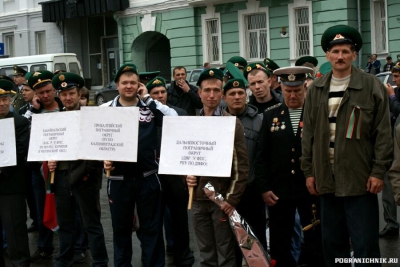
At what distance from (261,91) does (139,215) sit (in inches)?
72.7

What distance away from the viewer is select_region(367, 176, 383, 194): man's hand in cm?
559

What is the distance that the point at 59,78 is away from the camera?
7668mm

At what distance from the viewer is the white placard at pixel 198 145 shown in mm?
6200

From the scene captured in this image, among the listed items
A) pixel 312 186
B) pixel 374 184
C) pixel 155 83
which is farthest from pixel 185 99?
pixel 374 184

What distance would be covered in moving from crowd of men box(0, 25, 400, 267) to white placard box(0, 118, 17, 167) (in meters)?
0.11

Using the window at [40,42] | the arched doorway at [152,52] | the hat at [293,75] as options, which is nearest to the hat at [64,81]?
the hat at [293,75]

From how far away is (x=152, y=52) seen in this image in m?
36.4

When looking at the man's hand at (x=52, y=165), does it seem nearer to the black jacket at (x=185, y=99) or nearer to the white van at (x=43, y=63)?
the black jacket at (x=185, y=99)

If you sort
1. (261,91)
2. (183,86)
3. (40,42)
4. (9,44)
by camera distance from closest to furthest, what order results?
(261,91), (183,86), (40,42), (9,44)

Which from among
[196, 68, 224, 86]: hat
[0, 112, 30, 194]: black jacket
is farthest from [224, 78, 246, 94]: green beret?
[0, 112, 30, 194]: black jacket

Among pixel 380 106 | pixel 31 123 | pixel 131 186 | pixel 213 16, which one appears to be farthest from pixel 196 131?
pixel 213 16

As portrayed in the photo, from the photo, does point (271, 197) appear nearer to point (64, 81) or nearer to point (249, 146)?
point (249, 146)

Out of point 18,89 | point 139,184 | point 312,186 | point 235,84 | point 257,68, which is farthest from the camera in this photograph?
point 18,89

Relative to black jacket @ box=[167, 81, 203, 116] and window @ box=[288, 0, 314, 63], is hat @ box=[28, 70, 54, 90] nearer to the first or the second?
black jacket @ box=[167, 81, 203, 116]
